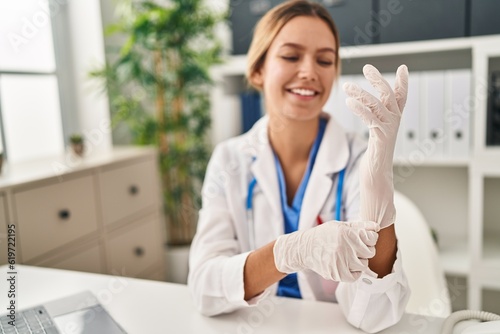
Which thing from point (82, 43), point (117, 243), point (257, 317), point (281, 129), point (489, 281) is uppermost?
point (82, 43)

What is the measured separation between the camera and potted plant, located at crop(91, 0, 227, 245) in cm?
230

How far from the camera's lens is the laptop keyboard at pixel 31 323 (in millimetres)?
875

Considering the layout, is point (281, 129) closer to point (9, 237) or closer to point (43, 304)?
point (43, 304)

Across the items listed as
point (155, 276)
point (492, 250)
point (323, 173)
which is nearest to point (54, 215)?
point (155, 276)

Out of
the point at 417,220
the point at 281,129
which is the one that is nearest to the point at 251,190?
the point at 281,129

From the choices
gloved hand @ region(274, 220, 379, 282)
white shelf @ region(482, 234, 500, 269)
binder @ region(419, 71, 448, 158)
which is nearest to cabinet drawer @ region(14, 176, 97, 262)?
gloved hand @ region(274, 220, 379, 282)

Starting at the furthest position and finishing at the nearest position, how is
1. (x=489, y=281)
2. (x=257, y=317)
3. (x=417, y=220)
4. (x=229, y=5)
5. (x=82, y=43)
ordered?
(x=82, y=43), (x=229, y=5), (x=489, y=281), (x=417, y=220), (x=257, y=317)

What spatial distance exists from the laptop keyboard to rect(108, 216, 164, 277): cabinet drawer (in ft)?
3.42

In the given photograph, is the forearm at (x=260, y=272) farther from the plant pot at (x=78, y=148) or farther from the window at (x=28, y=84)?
the window at (x=28, y=84)

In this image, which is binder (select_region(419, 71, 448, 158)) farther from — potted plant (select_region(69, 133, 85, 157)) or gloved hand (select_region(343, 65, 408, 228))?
potted plant (select_region(69, 133, 85, 157))

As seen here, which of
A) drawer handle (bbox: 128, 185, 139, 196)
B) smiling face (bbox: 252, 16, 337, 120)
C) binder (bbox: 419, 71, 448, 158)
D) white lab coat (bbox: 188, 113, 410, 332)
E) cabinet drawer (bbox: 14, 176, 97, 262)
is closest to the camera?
white lab coat (bbox: 188, 113, 410, 332)

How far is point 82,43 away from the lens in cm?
252

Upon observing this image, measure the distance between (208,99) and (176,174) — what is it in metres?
0.46

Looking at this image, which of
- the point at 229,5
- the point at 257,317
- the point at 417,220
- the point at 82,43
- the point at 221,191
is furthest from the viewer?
the point at 82,43
